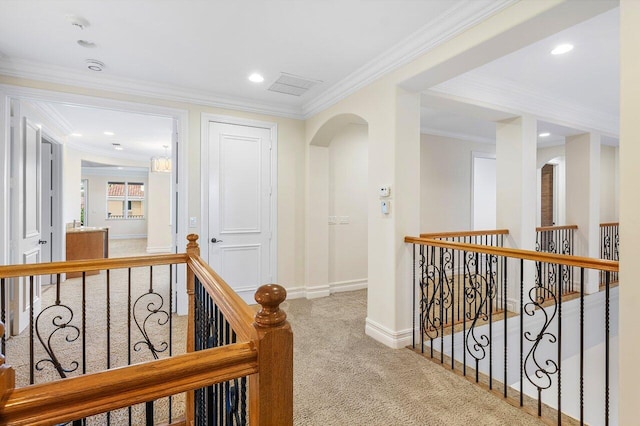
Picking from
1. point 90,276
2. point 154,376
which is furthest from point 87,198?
point 154,376

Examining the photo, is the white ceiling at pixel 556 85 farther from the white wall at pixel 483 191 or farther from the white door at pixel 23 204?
the white door at pixel 23 204

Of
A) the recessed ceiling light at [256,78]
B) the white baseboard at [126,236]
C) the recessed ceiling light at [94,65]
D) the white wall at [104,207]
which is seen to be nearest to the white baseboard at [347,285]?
the recessed ceiling light at [256,78]

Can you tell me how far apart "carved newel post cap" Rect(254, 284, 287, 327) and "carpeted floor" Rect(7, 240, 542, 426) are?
1.54 meters

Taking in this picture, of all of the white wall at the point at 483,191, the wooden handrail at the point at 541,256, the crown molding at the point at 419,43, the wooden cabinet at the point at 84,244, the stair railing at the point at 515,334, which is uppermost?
the crown molding at the point at 419,43

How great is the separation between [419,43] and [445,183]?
3.75 meters

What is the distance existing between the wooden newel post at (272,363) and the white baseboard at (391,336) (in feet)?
7.80

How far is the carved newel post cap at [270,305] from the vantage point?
83 centimetres

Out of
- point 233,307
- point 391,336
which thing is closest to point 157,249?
point 391,336

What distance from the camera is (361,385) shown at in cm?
242

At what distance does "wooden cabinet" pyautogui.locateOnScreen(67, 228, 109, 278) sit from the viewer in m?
5.81

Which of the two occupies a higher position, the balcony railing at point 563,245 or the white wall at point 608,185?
the white wall at point 608,185

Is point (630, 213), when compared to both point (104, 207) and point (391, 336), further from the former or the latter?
point (104, 207)

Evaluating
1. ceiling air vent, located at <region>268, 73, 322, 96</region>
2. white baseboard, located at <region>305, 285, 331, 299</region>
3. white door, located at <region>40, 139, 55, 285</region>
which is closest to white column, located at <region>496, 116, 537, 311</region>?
white baseboard, located at <region>305, 285, 331, 299</region>

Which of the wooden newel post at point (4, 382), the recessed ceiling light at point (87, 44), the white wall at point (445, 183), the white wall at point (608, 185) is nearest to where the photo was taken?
the wooden newel post at point (4, 382)
